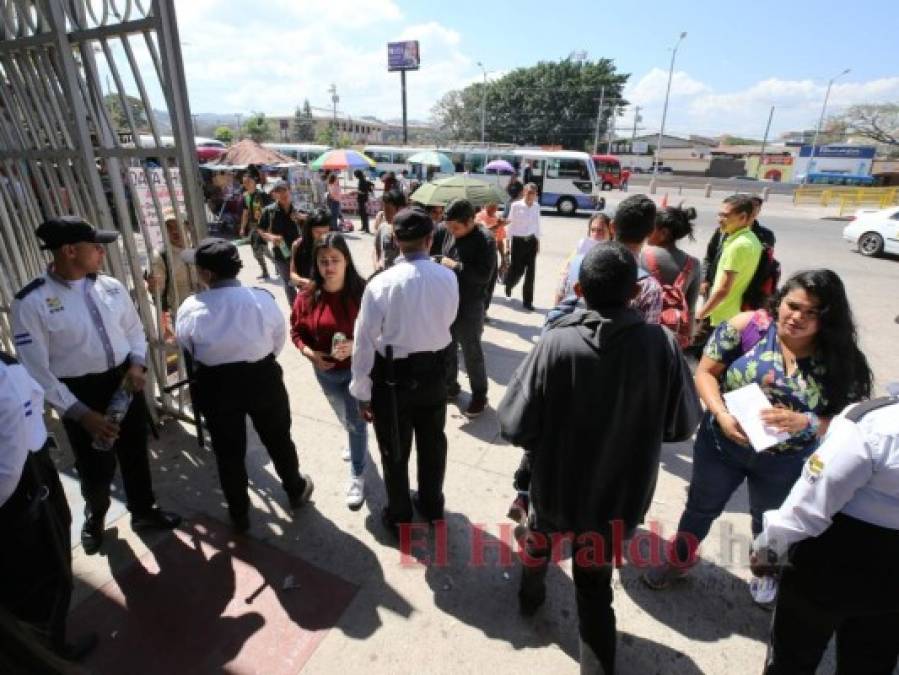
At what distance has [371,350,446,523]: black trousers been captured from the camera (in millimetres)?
2486

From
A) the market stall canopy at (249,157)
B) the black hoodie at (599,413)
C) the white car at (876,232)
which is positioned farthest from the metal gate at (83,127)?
the white car at (876,232)

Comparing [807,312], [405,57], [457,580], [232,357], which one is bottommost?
[457,580]

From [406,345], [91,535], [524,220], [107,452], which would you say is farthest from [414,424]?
[524,220]

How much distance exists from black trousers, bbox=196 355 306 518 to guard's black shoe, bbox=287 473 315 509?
0.42ft

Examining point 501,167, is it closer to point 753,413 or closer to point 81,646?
point 753,413

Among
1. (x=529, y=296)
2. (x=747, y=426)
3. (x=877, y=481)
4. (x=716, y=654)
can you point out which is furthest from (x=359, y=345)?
(x=529, y=296)

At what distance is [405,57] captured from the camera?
48.6m

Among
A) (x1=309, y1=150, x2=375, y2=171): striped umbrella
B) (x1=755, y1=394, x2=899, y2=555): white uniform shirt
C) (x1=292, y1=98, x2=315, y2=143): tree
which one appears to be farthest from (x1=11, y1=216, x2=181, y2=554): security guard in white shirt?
(x1=292, y1=98, x2=315, y2=143): tree

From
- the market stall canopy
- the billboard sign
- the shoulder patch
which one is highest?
the billboard sign

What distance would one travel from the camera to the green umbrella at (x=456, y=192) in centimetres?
598

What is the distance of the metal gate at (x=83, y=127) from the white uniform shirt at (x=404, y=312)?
1.39 m

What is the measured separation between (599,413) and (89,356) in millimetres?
2431

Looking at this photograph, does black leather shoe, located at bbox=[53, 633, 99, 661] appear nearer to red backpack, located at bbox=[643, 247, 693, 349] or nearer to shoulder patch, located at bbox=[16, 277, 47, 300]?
shoulder patch, located at bbox=[16, 277, 47, 300]

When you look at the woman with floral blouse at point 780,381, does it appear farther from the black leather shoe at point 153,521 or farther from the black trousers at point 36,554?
the black leather shoe at point 153,521
